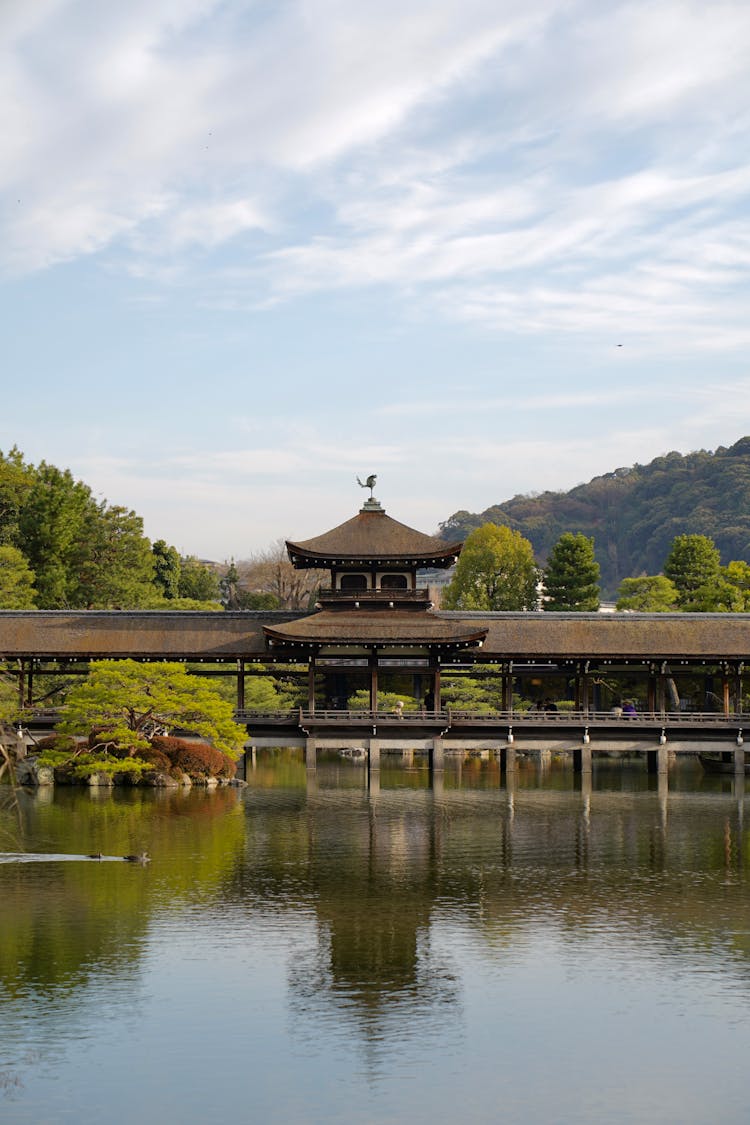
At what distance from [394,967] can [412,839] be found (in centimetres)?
1390

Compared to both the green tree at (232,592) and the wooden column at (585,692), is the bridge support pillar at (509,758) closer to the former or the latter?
the wooden column at (585,692)

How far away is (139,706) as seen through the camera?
4578 centimetres

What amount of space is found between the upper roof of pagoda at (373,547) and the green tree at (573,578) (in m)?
23.8

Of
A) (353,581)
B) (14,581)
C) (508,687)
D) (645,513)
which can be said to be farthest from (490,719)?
(645,513)

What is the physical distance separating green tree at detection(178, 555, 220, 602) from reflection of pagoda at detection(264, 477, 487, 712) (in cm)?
4602

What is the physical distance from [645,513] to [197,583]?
8137 cm

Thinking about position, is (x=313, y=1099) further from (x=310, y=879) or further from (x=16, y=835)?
(x=16, y=835)

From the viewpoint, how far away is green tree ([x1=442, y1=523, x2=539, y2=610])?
85.2 meters

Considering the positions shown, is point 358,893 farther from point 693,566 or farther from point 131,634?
point 693,566

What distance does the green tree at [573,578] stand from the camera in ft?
257

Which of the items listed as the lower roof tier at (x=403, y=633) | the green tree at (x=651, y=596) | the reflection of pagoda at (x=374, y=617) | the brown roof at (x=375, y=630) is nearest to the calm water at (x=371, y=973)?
the brown roof at (x=375, y=630)

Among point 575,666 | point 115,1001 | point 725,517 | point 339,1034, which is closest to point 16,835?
point 115,1001

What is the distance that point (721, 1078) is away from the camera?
1702 cm

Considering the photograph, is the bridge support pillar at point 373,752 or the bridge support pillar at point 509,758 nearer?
the bridge support pillar at point 373,752
